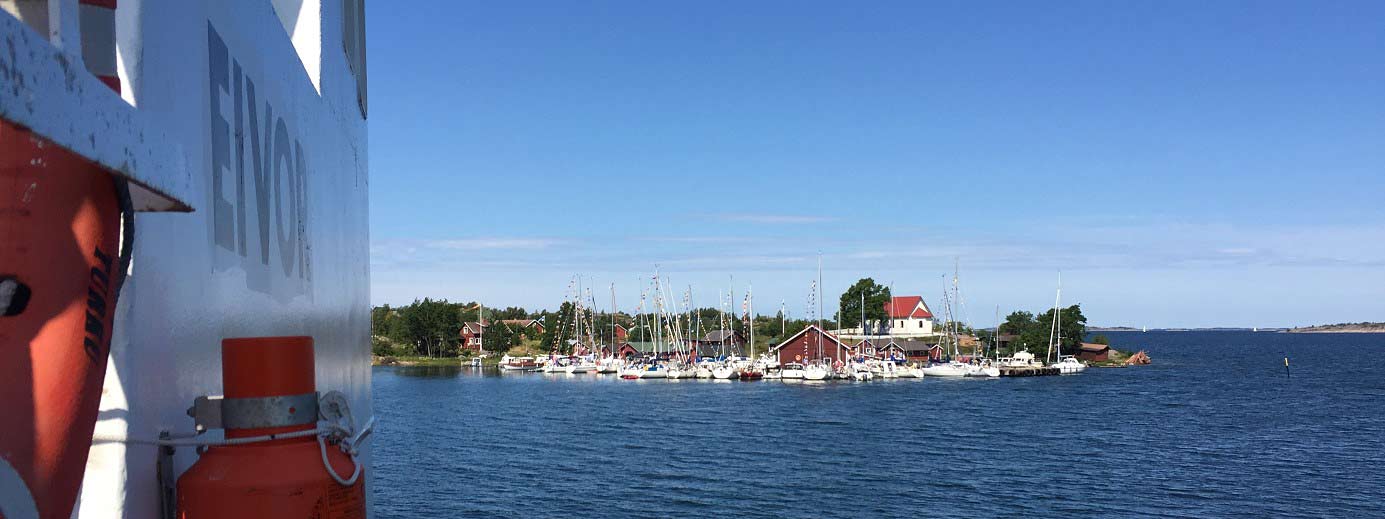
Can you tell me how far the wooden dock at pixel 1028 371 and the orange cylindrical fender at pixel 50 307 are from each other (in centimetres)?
9610

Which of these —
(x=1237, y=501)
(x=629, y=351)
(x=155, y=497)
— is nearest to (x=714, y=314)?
(x=629, y=351)

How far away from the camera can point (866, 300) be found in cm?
10950

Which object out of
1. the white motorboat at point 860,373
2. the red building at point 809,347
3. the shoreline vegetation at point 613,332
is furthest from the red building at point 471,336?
the white motorboat at point 860,373

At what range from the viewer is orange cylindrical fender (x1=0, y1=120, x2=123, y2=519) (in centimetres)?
133

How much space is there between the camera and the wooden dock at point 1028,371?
9325 centimetres

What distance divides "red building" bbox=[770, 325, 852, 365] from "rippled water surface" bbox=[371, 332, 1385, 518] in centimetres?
1847

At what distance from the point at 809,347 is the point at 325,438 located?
93422mm

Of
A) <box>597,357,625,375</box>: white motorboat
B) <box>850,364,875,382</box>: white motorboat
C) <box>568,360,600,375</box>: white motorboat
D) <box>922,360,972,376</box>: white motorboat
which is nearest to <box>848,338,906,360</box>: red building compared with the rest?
<box>922,360,972,376</box>: white motorboat

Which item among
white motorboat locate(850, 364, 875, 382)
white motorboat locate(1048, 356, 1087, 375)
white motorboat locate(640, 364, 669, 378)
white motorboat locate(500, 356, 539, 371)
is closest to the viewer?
white motorboat locate(850, 364, 875, 382)

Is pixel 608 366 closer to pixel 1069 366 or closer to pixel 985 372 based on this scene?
pixel 985 372

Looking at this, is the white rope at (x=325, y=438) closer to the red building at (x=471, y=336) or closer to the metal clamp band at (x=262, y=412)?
the metal clamp band at (x=262, y=412)

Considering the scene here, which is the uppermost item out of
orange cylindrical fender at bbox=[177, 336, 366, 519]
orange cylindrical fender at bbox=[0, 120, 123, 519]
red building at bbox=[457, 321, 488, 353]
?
orange cylindrical fender at bbox=[0, 120, 123, 519]

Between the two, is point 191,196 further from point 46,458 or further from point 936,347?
point 936,347

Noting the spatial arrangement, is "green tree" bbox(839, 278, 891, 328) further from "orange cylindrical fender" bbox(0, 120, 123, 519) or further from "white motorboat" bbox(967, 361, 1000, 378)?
"orange cylindrical fender" bbox(0, 120, 123, 519)
